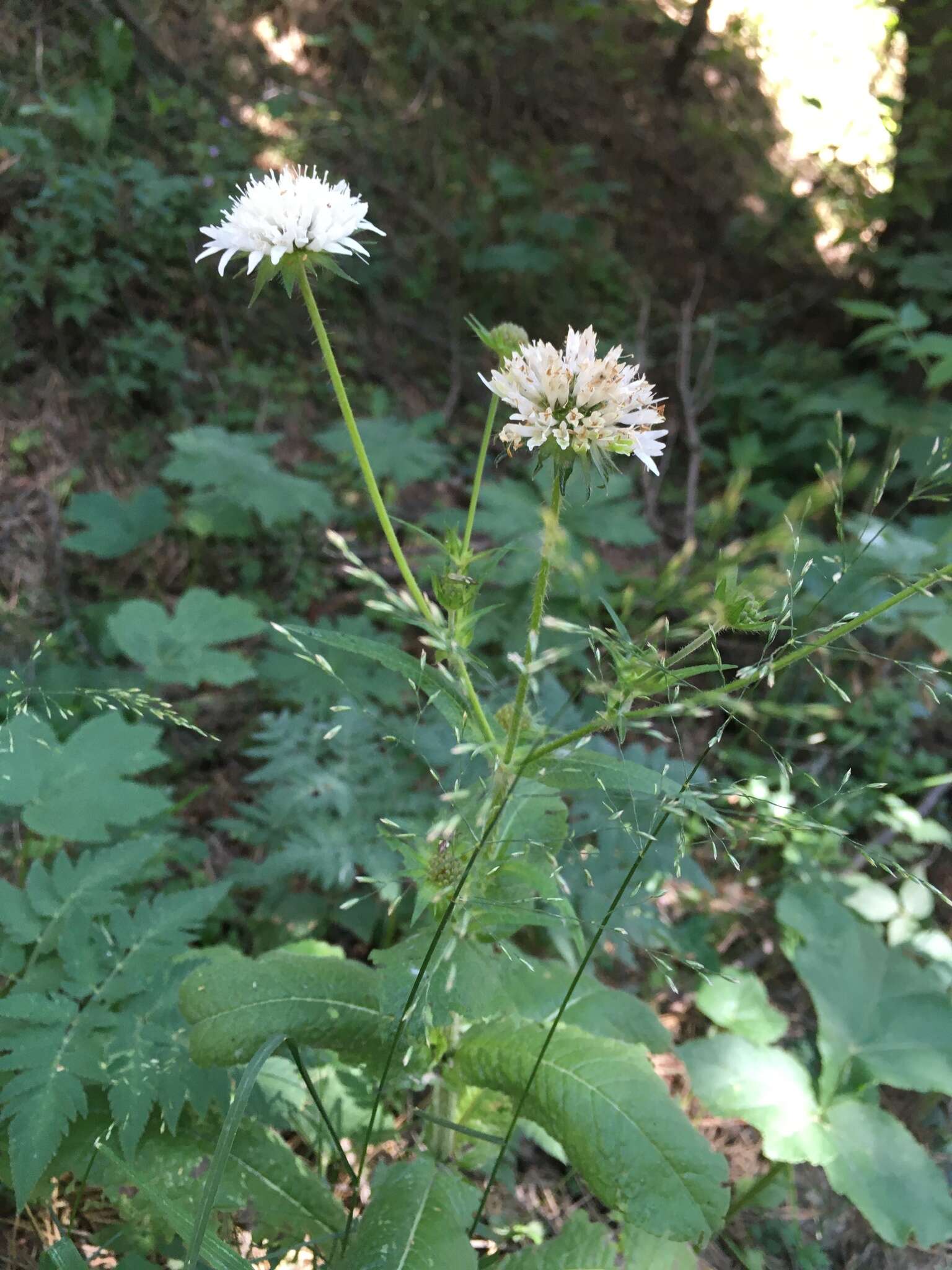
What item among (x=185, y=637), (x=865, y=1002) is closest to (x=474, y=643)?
(x=185, y=637)

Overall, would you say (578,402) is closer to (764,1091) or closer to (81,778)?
(81,778)

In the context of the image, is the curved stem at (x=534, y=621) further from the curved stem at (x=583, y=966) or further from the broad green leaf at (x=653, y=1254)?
the broad green leaf at (x=653, y=1254)

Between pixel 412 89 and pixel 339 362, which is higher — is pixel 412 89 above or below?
above

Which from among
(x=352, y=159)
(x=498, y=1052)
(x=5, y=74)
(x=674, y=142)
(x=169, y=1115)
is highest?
(x=674, y=142)

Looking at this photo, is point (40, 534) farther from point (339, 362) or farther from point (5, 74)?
point (5, 74)

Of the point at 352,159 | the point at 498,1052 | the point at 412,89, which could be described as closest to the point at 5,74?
the point at 352,159

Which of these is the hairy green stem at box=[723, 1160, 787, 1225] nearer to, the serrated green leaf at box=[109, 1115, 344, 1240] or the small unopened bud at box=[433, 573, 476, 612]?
the serrated green leaf at box=[109, 1115, 344, 1240]

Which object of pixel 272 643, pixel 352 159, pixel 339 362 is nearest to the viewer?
pixel 272 643

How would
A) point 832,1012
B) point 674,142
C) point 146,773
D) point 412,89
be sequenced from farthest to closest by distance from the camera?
1. point 674,142
2. point 412,89
3. point 146,773
4. point 832,1012
